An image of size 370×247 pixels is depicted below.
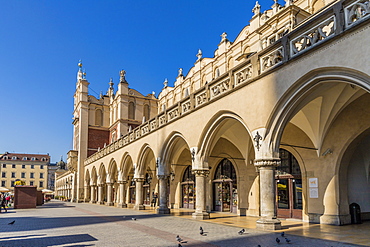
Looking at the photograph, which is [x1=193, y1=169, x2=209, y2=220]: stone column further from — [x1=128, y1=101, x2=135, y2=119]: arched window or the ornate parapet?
the ornate parapet

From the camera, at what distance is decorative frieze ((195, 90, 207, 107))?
51.7 ft

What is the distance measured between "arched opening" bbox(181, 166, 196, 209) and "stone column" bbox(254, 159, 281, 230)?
12554 millimetres

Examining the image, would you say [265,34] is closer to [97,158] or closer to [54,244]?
[54,244]

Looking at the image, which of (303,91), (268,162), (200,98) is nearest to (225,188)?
(200,98)

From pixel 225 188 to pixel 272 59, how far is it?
34.0ft

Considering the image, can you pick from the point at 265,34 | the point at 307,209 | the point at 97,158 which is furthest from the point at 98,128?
the point at 307,209

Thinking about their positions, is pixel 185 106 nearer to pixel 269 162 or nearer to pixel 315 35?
pixel 269 162

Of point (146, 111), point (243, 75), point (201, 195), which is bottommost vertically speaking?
point (201, 195)

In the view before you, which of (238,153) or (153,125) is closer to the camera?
(238,153)

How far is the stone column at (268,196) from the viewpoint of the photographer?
11141mm

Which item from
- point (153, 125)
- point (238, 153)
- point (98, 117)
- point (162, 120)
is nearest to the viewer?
point (238, 153)

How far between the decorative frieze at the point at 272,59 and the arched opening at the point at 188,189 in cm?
1317

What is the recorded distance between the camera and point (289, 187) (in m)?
15.3

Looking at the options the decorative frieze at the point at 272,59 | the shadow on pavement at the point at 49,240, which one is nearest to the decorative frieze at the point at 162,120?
the decorative frieze at the point at 272,59
